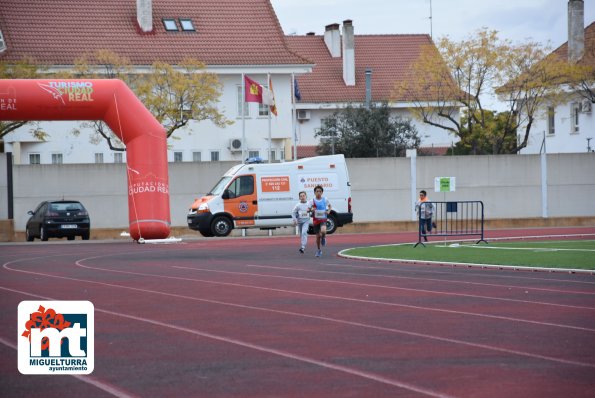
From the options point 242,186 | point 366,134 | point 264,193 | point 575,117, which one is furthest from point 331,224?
point 575,117

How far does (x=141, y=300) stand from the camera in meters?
16.5

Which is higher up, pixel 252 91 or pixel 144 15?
pixel 144 15

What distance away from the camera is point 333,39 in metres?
71.7

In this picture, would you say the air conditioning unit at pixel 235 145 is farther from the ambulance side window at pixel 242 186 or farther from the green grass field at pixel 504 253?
the green grass field at pixel 504 253

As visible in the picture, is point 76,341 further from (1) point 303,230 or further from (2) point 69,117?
(2) point 69,117

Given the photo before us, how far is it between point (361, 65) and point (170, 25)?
1707 cm

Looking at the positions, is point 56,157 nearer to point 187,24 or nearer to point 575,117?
point 187,24

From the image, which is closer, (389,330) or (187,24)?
(389,330)

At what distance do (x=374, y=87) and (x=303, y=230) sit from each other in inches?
1593

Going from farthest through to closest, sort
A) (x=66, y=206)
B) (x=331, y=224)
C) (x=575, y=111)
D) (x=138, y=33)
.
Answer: (x=575, y=111) → (x=138, y=33) → (x=331, y=224) → (x=66, y=206)

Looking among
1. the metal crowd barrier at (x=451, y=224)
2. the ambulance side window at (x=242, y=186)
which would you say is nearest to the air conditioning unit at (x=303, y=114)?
the metal crowd barrier at (x=451, y=224)

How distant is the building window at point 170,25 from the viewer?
5641 cm

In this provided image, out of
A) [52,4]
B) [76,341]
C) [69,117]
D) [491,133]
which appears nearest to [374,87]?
[491,133]

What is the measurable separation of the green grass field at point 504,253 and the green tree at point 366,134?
86.2ft
